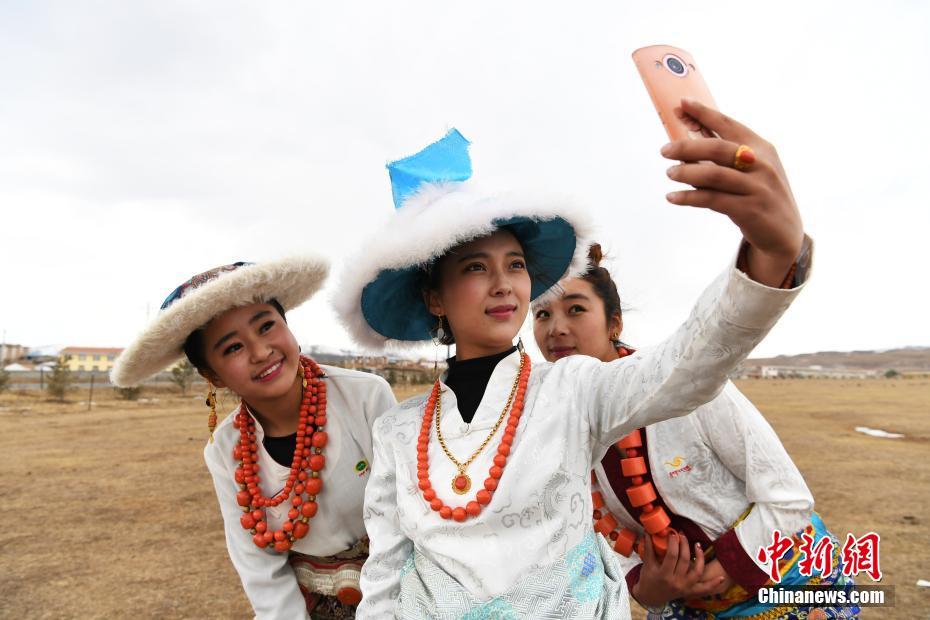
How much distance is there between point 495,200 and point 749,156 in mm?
931

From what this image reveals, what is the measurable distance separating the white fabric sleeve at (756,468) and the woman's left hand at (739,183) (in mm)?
1102

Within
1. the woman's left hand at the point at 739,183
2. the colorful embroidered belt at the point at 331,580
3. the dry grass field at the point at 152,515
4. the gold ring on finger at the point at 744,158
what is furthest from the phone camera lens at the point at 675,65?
the dry grass field at the point at 152,515

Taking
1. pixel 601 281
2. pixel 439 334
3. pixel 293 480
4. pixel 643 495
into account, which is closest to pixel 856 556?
pixel 643 495

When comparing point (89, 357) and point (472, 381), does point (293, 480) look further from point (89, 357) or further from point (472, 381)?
point (89, 357)

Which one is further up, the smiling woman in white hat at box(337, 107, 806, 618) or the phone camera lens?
the phone camera lens

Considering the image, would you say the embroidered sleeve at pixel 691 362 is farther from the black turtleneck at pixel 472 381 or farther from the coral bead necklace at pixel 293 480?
the coral bead necklace at pixel 293 480

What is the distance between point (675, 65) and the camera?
126cm

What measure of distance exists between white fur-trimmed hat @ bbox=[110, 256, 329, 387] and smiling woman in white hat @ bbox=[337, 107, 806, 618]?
1.28 ft

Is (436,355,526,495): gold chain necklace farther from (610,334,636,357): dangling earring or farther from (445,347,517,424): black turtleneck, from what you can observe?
(610,334,636,357): dangling earring

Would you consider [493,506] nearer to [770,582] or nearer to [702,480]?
[702,480]

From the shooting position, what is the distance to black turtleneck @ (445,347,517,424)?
2.10m

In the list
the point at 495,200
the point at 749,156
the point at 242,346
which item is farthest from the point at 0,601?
the point at 749,156

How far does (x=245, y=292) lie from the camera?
2479 mm

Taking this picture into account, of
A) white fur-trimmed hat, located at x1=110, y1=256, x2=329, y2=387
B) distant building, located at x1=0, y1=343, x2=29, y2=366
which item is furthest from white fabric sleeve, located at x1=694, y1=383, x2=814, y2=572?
distant building, located at x1=0, y1=343, x2=29, y2=366
